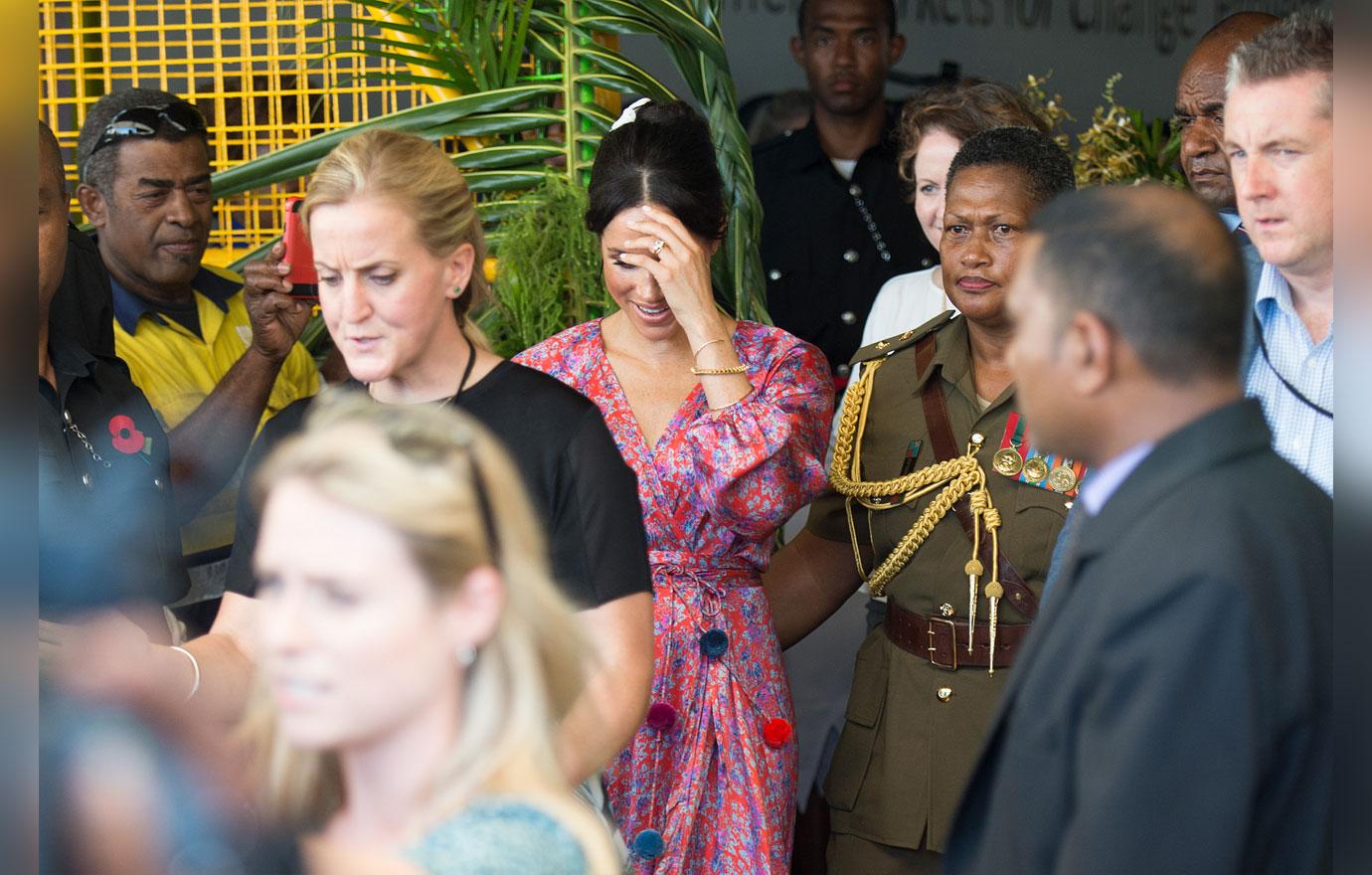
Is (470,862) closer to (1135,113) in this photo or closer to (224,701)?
(224,701)

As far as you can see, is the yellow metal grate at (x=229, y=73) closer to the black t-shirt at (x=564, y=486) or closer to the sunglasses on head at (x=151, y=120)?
the sunglasses on head at (x=151, y=120)

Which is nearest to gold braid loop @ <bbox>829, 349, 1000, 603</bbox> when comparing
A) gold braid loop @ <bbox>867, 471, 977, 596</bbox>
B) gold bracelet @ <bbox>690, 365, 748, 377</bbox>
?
gold braid loop @ <bbox>867, 471, 977, 596</bbox>

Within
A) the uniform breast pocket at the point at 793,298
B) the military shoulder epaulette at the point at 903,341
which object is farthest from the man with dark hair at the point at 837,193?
the military shoulder epaulette at the point at 903,341

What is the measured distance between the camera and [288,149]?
2637mm

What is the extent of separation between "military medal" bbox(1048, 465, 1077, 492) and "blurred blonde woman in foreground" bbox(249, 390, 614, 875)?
0.89m

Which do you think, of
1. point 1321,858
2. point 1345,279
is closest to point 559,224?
point 1345,279

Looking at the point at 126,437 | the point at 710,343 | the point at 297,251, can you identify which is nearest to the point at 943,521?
the point at 710,343

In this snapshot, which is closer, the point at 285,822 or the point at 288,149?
the point at 285,822

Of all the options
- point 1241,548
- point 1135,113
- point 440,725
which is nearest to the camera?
point 1241,548

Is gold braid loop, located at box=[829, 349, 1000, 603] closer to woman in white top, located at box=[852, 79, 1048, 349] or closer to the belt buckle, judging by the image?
the belt buckle

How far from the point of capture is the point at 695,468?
7.58ft

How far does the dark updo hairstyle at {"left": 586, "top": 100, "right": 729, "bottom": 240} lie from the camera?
2.30 metres

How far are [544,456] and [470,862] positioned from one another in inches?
18.2

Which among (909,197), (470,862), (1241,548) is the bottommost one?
(470,862)
